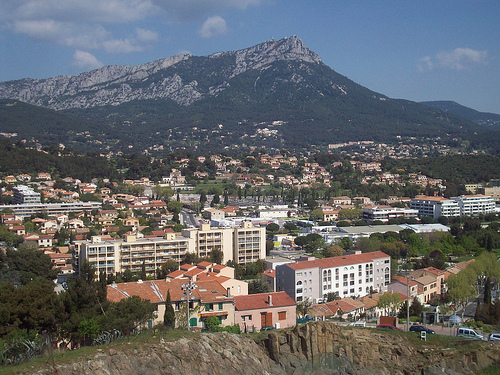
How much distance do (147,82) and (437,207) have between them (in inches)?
5522

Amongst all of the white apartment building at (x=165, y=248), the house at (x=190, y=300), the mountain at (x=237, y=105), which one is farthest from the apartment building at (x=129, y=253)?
the mountain at (x=237, y=105)

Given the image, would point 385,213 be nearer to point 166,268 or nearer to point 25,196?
point 166,268

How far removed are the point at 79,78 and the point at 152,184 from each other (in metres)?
135

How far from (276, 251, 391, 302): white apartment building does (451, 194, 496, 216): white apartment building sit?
33643 millimetres

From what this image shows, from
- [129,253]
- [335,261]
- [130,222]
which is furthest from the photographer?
[130,222]

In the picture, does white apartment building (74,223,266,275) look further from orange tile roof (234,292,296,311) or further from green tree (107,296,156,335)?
green tree (107,296,156,335)

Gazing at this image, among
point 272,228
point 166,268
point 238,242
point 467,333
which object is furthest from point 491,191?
point 467,333

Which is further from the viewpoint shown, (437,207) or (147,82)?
(147,82)

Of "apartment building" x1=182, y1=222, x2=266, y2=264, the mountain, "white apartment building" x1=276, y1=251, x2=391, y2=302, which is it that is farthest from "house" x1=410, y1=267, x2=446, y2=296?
the mountain

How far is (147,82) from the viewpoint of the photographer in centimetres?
18412

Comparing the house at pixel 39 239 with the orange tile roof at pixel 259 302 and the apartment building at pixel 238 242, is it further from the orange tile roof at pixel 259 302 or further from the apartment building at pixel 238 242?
the orange tile roof at pixel 259 302

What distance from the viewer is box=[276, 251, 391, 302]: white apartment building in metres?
27.6

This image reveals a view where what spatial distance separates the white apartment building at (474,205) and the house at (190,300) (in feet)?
157

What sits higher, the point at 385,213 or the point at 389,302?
the point at 385,213
